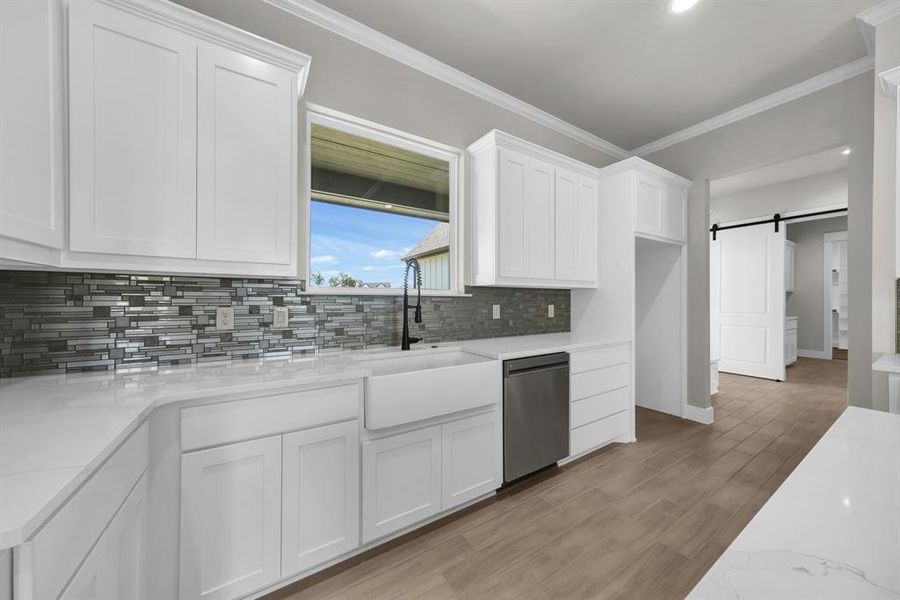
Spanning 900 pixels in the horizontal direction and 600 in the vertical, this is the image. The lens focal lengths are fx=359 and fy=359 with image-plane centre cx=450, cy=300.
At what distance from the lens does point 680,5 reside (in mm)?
2076

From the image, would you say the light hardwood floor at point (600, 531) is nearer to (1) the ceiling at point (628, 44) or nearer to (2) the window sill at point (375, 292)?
(2) the window sill at point (375, 292)

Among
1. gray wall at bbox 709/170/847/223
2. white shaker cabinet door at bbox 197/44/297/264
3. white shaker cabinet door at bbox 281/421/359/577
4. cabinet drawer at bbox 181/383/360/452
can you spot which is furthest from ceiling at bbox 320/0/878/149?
gray wall at bbox 709/170/847/223

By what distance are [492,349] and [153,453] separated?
1732 millimetres

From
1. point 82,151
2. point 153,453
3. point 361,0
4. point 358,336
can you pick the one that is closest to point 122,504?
point 153,453

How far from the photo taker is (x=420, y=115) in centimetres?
258

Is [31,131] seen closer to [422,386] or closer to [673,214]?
[422,386]

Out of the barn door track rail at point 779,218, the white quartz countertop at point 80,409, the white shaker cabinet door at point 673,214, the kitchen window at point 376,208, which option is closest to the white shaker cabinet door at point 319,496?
the white quartz countertop at point 80,409

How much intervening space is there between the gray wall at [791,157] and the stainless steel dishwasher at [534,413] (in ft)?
6.29

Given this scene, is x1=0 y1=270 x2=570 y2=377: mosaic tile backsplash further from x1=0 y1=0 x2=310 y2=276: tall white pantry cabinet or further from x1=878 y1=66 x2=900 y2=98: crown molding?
x1=878 y1=66 x2=900 y2=98: crown molding

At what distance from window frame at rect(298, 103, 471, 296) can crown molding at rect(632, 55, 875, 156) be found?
8.06 feet

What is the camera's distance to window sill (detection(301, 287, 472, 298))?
213 centimetres

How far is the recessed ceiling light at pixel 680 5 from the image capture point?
6.73 feet

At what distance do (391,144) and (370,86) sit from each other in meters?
0.37

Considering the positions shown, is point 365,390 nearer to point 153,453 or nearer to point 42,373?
point 153,453
